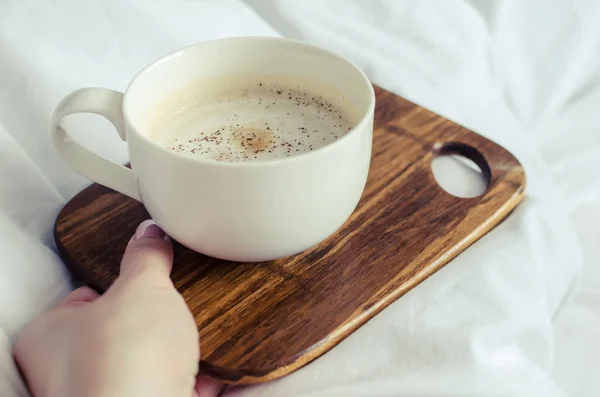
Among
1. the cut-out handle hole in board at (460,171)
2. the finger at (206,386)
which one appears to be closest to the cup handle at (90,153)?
the finger at (206,386)

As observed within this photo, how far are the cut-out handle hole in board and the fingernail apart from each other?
25cm

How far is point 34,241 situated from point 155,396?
0.20m

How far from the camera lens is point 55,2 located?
2.08 ft

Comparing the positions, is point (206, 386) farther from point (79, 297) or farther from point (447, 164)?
point (447, 164)

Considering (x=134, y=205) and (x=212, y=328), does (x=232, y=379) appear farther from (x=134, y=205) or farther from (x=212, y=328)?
(x=134, y=205)

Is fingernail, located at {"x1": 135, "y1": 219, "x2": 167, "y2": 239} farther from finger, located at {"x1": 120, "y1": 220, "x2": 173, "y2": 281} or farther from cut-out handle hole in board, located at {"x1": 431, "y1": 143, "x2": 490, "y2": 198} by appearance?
cut-out handle hole in board, located at {"x1": 431, "y1": 143, "x2": 490, "y2": 198}

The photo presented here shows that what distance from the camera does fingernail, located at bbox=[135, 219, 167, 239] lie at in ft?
1.62

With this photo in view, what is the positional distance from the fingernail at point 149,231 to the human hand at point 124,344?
0.03 meters

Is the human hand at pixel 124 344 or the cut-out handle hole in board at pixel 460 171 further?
the cut-out handle hole in board at pixel 460 171

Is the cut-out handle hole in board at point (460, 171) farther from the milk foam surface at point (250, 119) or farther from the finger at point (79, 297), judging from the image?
the finger at point (79, 297)

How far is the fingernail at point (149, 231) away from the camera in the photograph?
1.62ft

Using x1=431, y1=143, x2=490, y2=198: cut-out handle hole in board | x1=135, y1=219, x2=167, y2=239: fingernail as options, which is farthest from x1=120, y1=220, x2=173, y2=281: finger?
x1=431, y1=143, x2=490, y2=198: cut-out handle hole in board

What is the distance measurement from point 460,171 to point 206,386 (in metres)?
0.30

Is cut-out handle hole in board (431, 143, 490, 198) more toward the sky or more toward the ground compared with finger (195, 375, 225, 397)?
more toward the sky
